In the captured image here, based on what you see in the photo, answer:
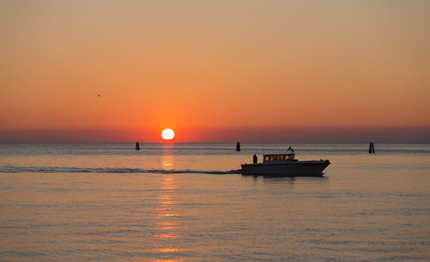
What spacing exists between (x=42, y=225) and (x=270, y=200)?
17213mm

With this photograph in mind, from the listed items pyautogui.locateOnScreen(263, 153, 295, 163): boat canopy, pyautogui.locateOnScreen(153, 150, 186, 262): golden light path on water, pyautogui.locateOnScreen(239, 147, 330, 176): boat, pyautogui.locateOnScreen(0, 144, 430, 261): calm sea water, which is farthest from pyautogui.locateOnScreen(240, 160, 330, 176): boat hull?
pyautogui.locateOnScreen(153, 150, 186, 262): golden light path on water

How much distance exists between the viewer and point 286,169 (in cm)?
6219

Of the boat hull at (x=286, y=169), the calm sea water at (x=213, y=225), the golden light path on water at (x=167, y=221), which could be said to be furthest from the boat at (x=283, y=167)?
the golden light path on water at (x=167, y=221)

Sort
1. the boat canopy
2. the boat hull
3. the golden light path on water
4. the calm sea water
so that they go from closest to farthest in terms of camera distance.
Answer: the calm sea water < the golden light path on water < the boat hull < the boat canopy

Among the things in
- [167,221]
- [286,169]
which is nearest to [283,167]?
[286,169]

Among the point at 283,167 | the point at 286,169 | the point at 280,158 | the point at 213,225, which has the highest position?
the point at 280,158

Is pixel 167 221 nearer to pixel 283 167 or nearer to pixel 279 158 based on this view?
pixel 283 167

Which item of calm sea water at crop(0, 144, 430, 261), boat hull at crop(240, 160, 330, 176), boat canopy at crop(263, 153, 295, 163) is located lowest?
calm sea water at crop(0, 144, 430, 261)

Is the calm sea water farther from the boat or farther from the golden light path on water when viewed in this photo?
the boat

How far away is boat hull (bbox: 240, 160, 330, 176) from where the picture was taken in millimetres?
62031

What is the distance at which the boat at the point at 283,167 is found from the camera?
204 feet

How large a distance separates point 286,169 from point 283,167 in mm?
440

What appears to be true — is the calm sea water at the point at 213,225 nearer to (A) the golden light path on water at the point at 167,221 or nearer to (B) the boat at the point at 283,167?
(A) the golden light path on water at the point at 167,221

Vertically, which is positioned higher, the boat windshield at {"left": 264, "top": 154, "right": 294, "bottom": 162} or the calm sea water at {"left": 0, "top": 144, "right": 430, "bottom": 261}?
the boat windshield at {"left": 264, "top": 154, "right": 294, "bottom": 162}
